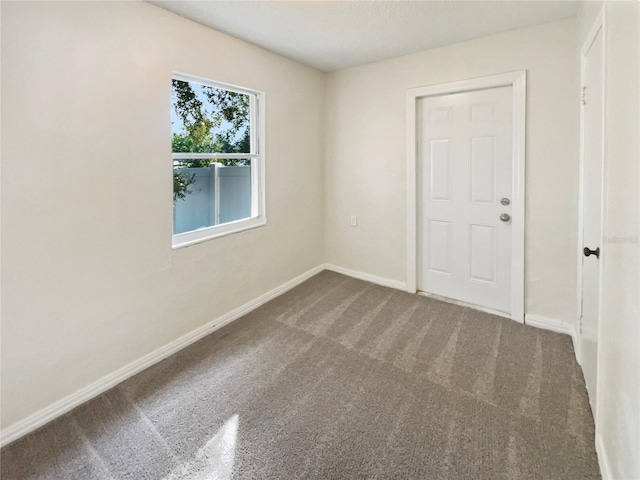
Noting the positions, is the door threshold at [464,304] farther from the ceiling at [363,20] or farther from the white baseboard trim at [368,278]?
the ceiling at [363,20]

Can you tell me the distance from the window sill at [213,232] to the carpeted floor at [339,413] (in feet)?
2.55

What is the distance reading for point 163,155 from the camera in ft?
7.50

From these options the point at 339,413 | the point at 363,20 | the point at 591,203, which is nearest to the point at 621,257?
the point at 591,203

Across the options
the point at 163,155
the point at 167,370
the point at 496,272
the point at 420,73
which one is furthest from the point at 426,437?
the point at 420,73

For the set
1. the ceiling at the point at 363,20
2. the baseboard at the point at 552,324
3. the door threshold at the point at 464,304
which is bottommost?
the baseboard at the point at 552,324

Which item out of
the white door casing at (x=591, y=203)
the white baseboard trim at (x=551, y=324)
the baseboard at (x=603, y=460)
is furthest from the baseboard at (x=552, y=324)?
the baseboard at (x=603, y=460)

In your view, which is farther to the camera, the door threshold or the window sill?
the door threshold

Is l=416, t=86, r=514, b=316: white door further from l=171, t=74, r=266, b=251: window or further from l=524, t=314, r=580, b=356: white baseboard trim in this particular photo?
l=171, t=74, r=266, b=251: window

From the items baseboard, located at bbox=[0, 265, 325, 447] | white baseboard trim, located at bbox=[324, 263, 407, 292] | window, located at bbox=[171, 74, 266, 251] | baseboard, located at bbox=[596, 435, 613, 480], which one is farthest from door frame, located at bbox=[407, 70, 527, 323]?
baseboard, located at bbox=[0, 265, 325, 447]

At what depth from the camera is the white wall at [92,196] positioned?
64.4 inches

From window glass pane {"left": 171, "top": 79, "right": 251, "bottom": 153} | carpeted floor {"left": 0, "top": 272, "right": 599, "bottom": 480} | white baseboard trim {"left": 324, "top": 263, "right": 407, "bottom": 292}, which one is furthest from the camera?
white baseboard trim {"left": 324, "top": 263, "right": 407, "bottom": 292}

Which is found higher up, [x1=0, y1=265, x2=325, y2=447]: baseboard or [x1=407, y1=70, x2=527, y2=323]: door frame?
[x1=407, y1=70, x2=527, y2=323]: door frame

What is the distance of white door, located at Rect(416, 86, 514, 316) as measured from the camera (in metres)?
2.89

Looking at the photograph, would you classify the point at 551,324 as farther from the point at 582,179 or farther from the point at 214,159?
the point at 214,159
